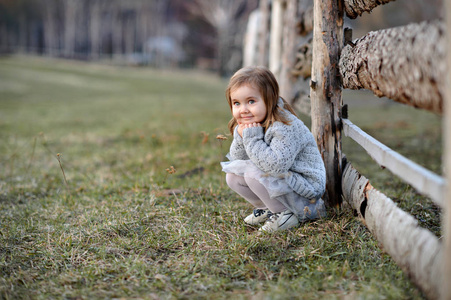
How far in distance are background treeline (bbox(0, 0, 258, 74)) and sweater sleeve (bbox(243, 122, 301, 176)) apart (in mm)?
30166

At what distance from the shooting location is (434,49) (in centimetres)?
153

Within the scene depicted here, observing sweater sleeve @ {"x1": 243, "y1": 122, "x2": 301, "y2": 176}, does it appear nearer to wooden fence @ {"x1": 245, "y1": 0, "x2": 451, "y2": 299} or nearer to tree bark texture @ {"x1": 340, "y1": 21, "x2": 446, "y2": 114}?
wooden fence @ {"x1": 245, "y1": 0, "x2": 451, "y2": 299}

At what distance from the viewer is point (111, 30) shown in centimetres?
4325

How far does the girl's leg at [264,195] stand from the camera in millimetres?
2637

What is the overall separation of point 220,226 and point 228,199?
58 cm

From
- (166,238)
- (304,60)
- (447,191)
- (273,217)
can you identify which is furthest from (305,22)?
(447,191)

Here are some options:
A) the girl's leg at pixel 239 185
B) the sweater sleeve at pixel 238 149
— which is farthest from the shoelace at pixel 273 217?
the sweater sleeve at pixel 238 149

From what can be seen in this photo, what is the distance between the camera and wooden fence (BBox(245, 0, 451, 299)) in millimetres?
1534

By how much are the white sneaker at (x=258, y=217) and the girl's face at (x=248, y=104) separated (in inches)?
23.5

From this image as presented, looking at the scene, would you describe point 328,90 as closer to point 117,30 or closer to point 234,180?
point 234,180

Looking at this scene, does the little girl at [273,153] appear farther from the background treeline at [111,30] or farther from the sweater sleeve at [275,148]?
the background treeline at [111,30]

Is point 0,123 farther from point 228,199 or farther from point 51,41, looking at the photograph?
point 51,41

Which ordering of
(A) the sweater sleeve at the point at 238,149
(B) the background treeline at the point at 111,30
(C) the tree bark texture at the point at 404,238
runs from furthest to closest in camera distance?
1. (B) the background treeline at the point at 111,30
2. (A) the sweater sleeve at the point at 238,149
3. (C) the tree bark texture at the point at 404,238

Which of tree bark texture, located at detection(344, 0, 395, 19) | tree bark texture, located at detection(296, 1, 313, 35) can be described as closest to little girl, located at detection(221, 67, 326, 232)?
tree bark texture, located at detection(344, 0, 395, 19)
